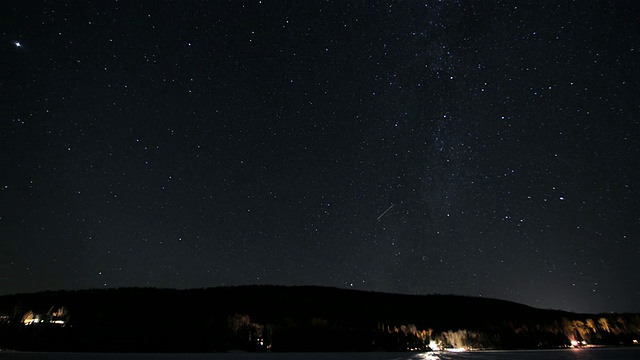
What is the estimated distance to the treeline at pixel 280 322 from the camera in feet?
186

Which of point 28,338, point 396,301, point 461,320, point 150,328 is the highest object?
point 396,301

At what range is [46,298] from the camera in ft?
287

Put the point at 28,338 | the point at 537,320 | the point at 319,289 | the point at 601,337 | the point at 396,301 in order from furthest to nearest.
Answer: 1. the point at 319,289
2. the point at 396,301
3. the point at 537,320
4. the point at 601,337
5. the point at 28,338

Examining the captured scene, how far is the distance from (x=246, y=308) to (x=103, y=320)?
33377mm

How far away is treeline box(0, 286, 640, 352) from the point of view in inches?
2227

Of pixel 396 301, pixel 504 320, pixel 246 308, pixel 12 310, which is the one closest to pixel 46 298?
pixel 12 310

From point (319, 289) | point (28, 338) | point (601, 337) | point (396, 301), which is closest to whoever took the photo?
point (28, 338)

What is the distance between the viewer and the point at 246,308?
97688 millimetres

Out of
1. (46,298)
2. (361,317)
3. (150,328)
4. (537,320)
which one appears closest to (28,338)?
(150,328)

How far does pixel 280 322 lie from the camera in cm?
8606

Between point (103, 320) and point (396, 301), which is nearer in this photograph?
point (103, 320)

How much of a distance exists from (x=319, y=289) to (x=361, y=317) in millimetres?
27543

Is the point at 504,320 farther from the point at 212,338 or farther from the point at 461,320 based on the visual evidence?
the point at 212,338

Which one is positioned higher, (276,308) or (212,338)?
(276,308)
